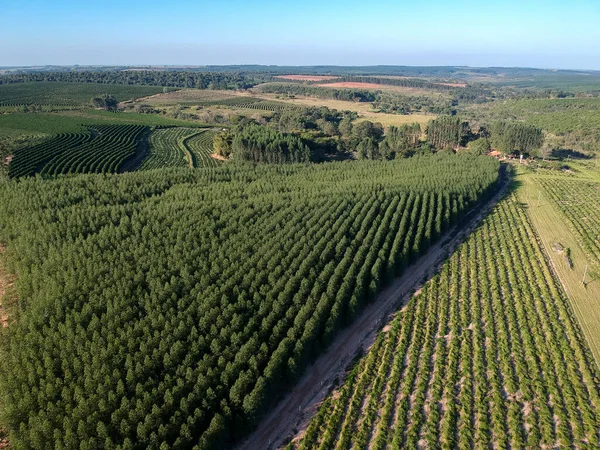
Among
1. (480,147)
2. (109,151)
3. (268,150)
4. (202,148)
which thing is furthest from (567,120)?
(109,151)

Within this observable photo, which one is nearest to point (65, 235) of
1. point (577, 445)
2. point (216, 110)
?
point (577, 445)

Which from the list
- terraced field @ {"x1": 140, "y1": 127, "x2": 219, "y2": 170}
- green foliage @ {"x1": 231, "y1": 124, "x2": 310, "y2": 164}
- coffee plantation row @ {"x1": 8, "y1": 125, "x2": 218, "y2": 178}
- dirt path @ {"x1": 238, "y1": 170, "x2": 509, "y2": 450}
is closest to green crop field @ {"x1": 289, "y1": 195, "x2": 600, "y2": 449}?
dirt path @ {"x1": 238, "y1": 170, "x2": 509, "y2": 450}

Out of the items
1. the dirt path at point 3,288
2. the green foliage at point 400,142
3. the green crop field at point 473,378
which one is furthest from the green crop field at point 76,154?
the green crop field at point 473,378

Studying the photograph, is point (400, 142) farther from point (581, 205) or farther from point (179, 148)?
point (179, 148)

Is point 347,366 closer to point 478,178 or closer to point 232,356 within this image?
point 232,356

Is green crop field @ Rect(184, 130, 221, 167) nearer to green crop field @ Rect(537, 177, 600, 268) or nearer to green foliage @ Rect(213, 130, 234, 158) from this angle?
green foliage @ Rect(213, 130, 234, 158)

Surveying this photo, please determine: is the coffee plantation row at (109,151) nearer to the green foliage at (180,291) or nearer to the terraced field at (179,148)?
the terraced field at (179,148)
